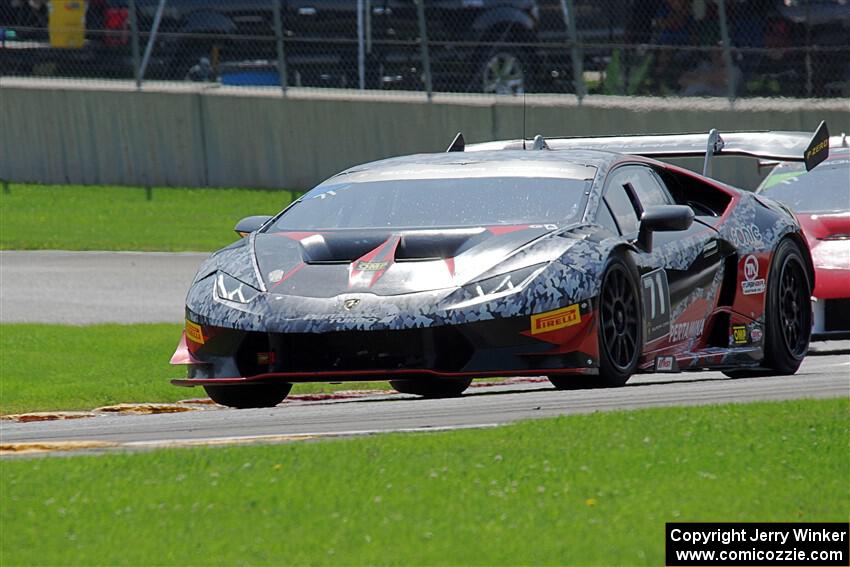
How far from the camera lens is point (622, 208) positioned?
Answer: 31.2 ft

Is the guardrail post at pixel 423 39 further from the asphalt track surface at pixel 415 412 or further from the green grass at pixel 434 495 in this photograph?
the green grass at pixel 434 495

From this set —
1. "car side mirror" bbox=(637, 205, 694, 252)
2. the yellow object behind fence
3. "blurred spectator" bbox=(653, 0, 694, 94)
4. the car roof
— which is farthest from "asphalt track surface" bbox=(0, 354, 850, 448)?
the yellow object behind fence

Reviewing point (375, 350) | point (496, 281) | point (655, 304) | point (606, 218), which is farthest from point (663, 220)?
point (375, 350)

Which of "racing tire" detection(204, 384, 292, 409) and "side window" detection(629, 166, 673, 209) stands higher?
"side window" detection(629, 166, 673, 209)

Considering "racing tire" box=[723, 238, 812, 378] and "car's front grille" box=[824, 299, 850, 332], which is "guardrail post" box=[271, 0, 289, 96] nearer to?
"car's front grille" box=[824, 299, 850, 332]

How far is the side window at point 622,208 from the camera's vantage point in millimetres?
9367

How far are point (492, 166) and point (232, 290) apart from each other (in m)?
1.73

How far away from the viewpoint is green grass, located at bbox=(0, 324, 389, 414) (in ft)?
37.1

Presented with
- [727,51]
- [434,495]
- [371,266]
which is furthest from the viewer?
[727,51]

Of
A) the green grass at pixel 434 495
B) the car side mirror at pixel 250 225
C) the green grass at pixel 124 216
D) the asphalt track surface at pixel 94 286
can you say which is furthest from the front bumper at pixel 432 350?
the green grass at pixel 124 216

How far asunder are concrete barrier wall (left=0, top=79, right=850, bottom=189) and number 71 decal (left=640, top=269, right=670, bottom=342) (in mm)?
15435

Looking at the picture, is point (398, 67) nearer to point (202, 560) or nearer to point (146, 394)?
point (146, 394)

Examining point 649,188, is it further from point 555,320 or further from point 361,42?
point 361,42

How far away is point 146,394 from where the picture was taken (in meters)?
11.4
